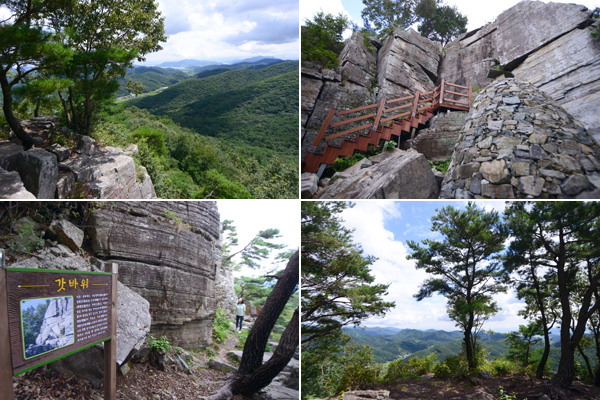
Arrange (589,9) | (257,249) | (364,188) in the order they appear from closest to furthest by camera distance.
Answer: (364,188) < (589,9) < (257,249)

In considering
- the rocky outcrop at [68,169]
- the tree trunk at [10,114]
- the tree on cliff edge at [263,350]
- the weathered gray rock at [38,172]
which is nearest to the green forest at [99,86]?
the tree trunk at [10,114]

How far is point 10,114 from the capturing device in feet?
21.5

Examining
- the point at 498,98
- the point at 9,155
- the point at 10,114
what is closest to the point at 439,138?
the point at 498,98

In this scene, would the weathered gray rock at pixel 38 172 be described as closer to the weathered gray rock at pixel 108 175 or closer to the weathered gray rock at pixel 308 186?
the weathered gray rock at pixel 108 175

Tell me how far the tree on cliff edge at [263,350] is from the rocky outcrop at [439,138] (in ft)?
12.3

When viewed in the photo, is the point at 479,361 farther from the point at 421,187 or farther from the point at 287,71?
the point at 287,71

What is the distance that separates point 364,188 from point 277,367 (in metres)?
3.34

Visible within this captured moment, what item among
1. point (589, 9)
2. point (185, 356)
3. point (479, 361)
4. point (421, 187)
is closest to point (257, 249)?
point (185, 356)

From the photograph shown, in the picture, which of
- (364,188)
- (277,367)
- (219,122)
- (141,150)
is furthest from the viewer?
(219,122)

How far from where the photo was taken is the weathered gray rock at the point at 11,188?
432 centimetres

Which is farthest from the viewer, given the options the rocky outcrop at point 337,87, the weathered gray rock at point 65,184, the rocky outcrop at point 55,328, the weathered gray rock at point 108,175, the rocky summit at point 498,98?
the weathered gray rock at point 108,175

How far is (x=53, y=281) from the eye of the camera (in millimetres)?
2465

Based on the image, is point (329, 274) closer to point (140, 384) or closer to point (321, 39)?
point (140, 384)

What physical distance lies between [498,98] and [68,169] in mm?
8513
